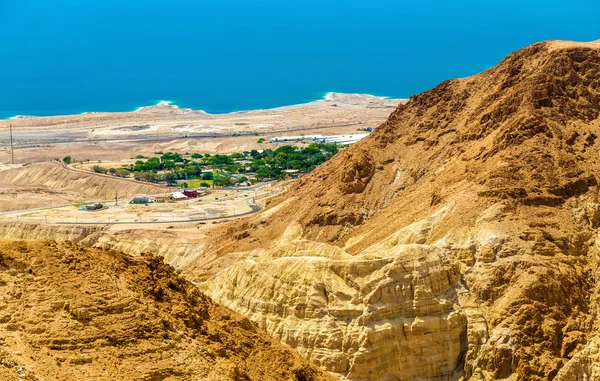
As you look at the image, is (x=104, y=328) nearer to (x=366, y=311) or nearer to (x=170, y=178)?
(x=366, y=311)

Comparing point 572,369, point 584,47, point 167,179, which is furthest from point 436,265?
point 167,179

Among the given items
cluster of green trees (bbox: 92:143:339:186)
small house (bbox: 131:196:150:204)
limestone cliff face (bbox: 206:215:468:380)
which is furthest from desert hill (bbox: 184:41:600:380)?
cluster of green trees (bbox: 92:143:339:186)

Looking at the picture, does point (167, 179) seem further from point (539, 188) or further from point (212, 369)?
point (212, 369)

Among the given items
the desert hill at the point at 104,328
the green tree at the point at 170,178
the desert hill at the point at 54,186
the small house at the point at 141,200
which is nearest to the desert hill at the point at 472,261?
the desert hill at the point at 104,328

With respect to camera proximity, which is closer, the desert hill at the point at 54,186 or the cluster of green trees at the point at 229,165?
the desert hill at the point at 54,186

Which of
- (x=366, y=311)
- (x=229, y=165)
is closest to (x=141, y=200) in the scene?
(x=229, y=165)

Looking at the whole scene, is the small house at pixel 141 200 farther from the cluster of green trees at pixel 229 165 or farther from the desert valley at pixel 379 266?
Answer: the cluster of green trees at pixel 229 165

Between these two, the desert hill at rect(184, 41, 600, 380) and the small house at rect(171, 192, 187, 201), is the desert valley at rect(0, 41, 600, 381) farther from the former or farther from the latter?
the small house at rect(171, 192, 187, 201)
